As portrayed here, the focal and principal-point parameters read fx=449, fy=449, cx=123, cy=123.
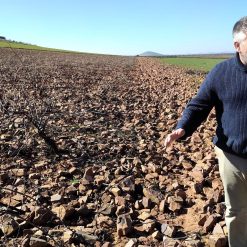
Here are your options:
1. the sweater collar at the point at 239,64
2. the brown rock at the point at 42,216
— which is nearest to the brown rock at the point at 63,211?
the brown rock at the point at 42,216

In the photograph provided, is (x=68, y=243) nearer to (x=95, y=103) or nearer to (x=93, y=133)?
(x=93, y=133)

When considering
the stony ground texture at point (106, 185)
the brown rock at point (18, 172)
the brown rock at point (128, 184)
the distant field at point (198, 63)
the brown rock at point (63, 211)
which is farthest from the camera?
the distant field at point (198, 63)

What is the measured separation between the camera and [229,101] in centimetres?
323

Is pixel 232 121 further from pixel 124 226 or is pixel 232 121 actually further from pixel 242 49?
pixel 124 226

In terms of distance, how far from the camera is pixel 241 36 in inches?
119

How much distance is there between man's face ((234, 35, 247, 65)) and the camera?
2999 mm

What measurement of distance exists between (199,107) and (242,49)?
2.05ft

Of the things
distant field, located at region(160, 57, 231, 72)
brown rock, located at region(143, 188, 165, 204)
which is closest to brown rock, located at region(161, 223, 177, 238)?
brown rock, located at region(143, 188, 165, 204)

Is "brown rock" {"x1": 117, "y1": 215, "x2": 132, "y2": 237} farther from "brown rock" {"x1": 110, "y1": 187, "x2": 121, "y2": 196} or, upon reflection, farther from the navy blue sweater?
the navy blue sweater

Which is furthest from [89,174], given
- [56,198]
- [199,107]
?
[199,107]

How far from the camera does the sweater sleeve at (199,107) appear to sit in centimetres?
337

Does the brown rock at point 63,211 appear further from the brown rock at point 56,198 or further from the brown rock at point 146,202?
the brown rock at point 146,202

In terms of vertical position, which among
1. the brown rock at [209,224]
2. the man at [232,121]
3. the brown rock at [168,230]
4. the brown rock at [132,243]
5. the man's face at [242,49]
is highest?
the man's face at [242,49]

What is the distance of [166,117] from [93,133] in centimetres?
234
